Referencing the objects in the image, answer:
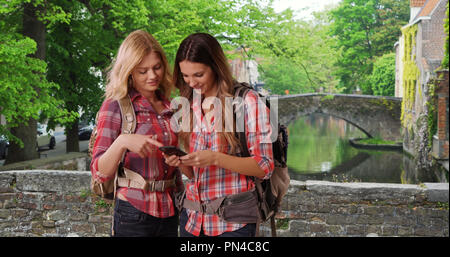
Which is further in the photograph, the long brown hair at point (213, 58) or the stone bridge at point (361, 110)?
the stone bridge at point (361, 110)

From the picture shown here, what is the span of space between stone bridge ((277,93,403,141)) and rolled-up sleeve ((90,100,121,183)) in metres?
20.7

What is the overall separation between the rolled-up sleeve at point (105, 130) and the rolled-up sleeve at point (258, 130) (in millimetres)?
499

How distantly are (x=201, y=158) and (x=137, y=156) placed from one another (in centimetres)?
37

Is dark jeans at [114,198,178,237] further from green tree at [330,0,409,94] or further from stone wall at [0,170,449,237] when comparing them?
green tree at [330,0,409,94]

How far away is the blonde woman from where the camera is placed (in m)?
1.74

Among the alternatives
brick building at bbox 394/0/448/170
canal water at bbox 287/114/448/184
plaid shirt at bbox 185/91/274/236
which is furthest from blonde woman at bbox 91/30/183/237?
brick building at bbox 394/0/448/170

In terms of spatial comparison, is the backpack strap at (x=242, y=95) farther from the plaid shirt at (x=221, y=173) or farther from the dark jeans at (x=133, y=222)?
the dark jeans at (x=133, y=222)

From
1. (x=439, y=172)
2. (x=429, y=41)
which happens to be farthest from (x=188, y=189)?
(x=429, y=41)

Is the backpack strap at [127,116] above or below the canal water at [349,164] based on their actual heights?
above

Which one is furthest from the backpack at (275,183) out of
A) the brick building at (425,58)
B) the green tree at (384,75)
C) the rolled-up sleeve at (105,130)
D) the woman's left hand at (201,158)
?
the green tree at (384,75)

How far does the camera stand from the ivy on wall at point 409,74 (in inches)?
757

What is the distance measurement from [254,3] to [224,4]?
1.77m
